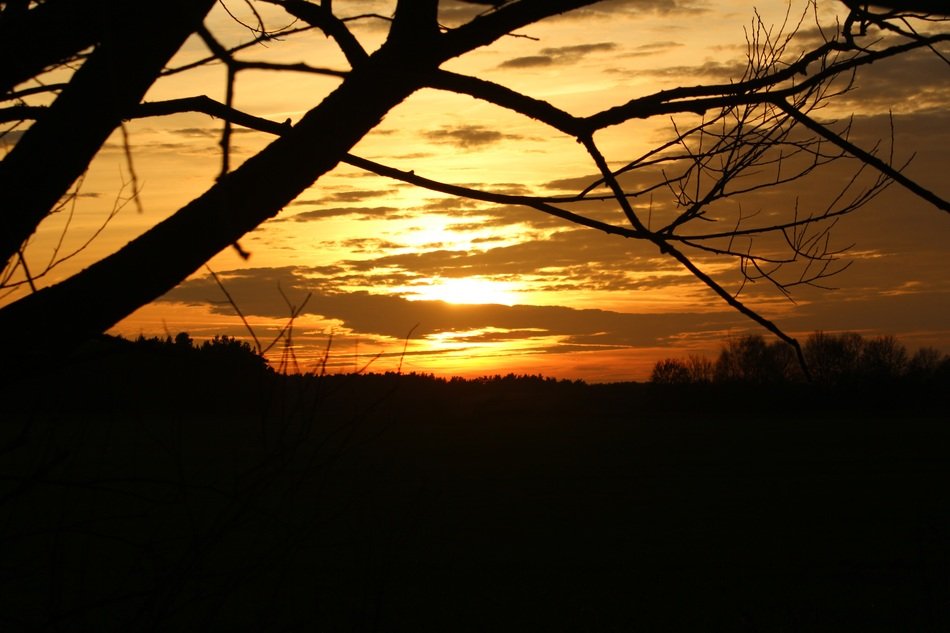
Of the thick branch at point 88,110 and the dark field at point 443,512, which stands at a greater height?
the thick branch at point 88,110

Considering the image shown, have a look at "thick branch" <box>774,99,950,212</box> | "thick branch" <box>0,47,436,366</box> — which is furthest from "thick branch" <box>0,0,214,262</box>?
"thick branch" <box>774,99,950,212</box>

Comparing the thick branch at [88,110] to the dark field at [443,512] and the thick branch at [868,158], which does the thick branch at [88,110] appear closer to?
the dark field at [443,512]

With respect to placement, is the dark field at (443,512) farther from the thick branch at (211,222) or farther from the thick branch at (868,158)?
the thick branch at (868,158)

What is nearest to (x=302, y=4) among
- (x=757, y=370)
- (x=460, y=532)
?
(x=460, y=532)

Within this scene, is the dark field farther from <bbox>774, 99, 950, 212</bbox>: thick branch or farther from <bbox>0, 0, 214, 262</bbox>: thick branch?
<bbox>774, 99, 950, 212</bbox>: thick branch

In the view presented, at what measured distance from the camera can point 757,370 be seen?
90.6m

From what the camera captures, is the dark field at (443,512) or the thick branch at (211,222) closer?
the thick branch at (211,222)

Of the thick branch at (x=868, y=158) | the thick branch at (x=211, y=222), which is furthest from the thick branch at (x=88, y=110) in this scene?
the thick branch at (x=868, y=158)

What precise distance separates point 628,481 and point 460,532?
15802mm

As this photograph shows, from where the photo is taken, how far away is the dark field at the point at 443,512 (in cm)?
213

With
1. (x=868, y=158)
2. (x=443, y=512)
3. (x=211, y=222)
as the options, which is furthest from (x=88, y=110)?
(x=443, y=512)

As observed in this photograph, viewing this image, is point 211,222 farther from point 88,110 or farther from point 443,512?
point 443,512

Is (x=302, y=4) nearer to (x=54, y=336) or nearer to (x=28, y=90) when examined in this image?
(x=28, y=90)

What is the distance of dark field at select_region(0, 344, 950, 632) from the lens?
6.99ft
